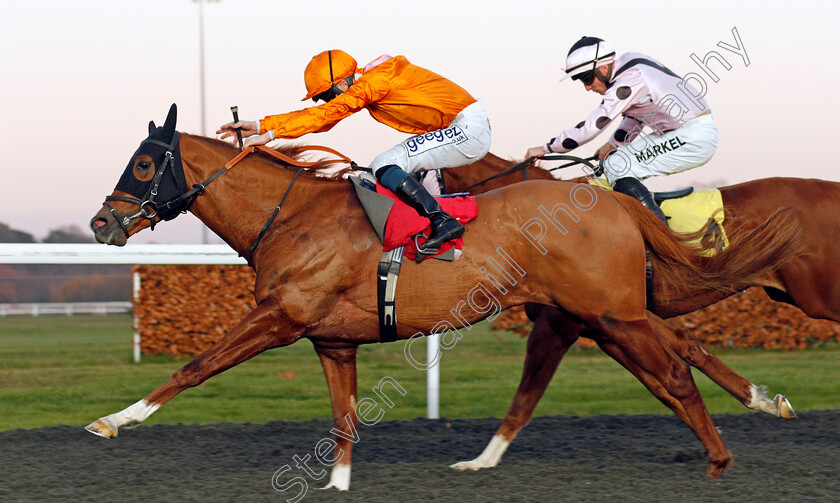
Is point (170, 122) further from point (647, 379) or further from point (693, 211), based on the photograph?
point (693, 211)

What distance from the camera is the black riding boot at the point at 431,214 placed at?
10.6 ft

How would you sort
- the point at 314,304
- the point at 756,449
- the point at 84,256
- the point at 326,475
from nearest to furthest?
the point at 314,304 < the point at 326,475 < the point at 756,449 < the point at 84,256

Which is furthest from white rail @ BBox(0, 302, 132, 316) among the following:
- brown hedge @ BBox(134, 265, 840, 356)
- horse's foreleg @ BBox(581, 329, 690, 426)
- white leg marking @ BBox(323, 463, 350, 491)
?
horse's foreleg @ BBox(581, 329, 690, 426)

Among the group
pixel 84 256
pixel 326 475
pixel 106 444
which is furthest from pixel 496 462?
pixel 84 256

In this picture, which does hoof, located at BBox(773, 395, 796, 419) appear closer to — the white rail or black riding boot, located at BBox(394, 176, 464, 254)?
black riding boot, located at BBox(394, 176, 464, 254)

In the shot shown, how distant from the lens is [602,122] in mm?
3959

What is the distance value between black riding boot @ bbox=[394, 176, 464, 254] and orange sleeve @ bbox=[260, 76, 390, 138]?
0.39m

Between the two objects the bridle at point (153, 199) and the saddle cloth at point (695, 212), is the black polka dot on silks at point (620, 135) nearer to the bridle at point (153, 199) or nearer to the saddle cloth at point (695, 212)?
the saddle cloth at point (695, 212)

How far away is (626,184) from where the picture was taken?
4.00 meters

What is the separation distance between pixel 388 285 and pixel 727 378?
1.91 metres

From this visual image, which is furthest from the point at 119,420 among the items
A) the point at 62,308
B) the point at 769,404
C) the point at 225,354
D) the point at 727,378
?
the point at 62,308

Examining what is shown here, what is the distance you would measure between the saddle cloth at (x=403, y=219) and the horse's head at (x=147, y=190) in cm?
79

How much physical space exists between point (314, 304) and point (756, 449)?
2.34 m

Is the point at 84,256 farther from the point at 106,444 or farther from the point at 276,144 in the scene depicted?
the point at 276,144
